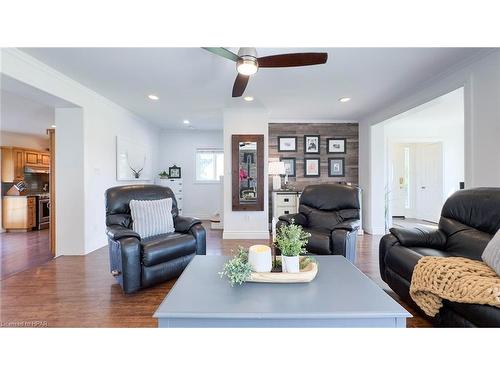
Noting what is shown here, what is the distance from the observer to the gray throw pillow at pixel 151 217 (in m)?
2.58

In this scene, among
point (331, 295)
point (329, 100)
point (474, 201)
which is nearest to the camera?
point (331, 295)

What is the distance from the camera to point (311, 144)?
5105mm

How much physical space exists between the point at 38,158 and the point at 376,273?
791 centimetres

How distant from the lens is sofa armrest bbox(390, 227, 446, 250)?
2094mm

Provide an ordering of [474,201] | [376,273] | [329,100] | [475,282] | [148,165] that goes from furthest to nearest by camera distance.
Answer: [148,165] < [329,100] < [376,273] < [474,201] < [475,282]

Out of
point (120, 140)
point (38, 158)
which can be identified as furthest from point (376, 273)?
point (38, 158)

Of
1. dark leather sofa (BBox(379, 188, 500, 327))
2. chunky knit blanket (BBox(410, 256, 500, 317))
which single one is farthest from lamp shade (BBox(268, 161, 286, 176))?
chunky knit blanket (BBox(410, 256, 500, 317))

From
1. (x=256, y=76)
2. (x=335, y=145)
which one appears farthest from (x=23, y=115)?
(x=335, y=145)

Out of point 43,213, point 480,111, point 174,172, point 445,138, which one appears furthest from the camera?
point 174,172

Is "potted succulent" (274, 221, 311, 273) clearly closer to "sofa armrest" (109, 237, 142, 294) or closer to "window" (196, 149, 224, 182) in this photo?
"sofa armrest" (109, 237, 142, 294)

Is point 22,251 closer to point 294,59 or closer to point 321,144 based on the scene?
point 294,59

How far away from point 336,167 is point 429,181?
9.48 ft
